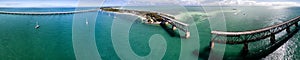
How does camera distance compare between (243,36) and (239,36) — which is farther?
(243,36)

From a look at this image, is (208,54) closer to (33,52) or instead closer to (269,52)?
(269,52)

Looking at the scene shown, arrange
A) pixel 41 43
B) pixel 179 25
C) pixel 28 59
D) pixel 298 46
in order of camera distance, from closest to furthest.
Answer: pixel 28 59
pixel 298 46
pixel 41 43
pixel 179 25

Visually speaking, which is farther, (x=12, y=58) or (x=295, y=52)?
(x=295, y=52)

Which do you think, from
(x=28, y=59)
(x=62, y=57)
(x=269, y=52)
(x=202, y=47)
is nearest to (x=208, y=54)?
(x=202, y=47)

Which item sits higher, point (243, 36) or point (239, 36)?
point (239, 36)

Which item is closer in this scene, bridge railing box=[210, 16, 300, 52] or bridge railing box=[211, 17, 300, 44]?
bridge railing box=[210, 16, 300, 52]

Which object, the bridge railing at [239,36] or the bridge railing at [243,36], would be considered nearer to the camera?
the bridge railing at [243,36]

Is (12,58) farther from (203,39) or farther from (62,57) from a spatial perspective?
(203,39)

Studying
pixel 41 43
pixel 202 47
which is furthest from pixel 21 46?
pixel 202 47

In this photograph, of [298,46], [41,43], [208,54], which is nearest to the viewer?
[208,54]
